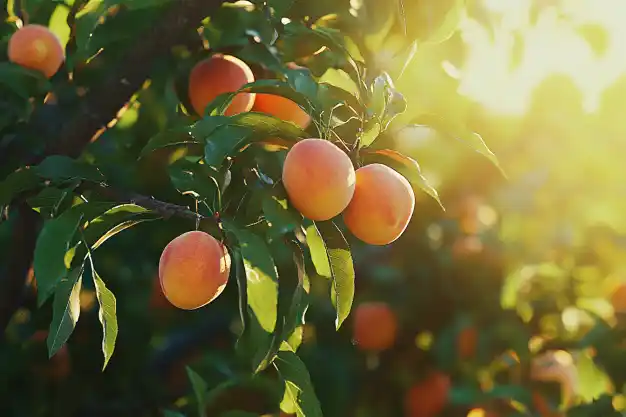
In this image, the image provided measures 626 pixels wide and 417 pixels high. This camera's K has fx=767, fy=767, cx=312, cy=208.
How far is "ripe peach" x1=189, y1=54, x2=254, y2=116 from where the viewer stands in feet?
4.24

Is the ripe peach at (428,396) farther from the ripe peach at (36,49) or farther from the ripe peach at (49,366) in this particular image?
the ripe peach at (36,49)

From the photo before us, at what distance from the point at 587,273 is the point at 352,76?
52.9 inches

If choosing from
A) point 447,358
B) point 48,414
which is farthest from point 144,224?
point 447,358

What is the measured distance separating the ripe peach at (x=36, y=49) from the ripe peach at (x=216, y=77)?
26 centimetres

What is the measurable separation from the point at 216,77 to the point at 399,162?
0.41m

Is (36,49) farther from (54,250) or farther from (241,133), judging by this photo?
(241,133)

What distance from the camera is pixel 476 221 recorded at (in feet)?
7.06

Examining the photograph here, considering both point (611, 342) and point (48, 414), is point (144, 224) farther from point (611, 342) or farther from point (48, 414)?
point (611, 342)

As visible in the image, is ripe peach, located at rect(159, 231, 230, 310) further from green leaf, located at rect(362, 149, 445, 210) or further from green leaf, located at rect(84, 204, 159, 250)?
green leaf, located at rect(362, 149, 445, 210)

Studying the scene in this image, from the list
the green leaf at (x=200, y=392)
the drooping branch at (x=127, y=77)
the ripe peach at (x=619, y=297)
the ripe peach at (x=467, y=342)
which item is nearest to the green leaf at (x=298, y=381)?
the green leaf at (x=200, y=392)

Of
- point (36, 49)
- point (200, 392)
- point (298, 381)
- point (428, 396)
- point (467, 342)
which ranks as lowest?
point (428, 396)

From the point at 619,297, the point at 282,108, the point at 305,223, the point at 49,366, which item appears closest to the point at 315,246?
the point at 305,223

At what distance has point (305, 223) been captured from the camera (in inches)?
35.7

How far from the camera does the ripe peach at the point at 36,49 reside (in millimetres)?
1348
